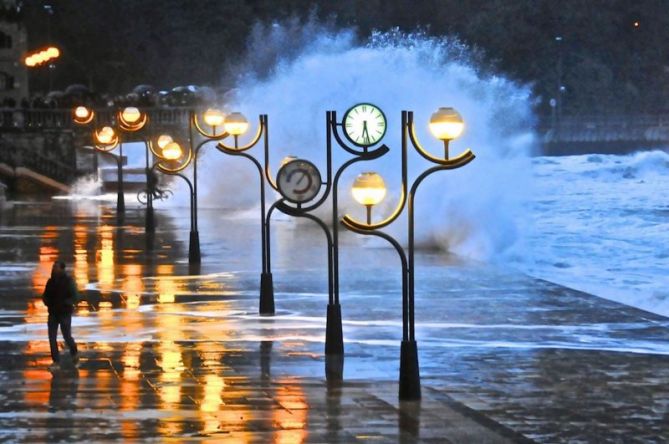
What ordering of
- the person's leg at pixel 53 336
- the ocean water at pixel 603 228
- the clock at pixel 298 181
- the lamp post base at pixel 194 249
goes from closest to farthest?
1. the person's leg at pixel 53 336
2. the clock at pixel 298 181
3. the lamp post base at pixel 194 249
4. the ocean water at pixel 603 228

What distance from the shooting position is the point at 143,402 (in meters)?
16.0

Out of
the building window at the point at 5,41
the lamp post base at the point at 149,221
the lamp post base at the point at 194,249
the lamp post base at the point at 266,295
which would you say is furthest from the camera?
the building window at the point at 5,41

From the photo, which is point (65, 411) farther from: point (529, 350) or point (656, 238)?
point (656, 238)

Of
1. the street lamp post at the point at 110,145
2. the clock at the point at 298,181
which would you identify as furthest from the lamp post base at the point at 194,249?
the street lamp post at the point at 110,145

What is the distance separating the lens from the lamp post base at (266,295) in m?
24.1

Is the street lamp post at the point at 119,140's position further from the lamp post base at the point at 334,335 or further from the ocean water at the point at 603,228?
the lamp post base at the point at 334,335

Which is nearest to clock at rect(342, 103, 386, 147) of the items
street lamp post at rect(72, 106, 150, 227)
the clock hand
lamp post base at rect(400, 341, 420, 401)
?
the clock hand

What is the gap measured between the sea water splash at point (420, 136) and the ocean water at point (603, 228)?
1.40m

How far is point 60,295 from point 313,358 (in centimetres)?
314

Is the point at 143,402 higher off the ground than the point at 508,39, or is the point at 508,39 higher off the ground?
the point at 508,39

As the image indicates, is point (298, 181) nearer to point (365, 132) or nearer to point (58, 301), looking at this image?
point (365, 132)

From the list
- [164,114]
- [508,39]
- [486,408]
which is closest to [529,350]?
[486,408]

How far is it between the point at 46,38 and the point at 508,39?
38048mm

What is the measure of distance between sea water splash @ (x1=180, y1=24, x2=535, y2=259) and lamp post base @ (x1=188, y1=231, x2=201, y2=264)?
8.16 m
